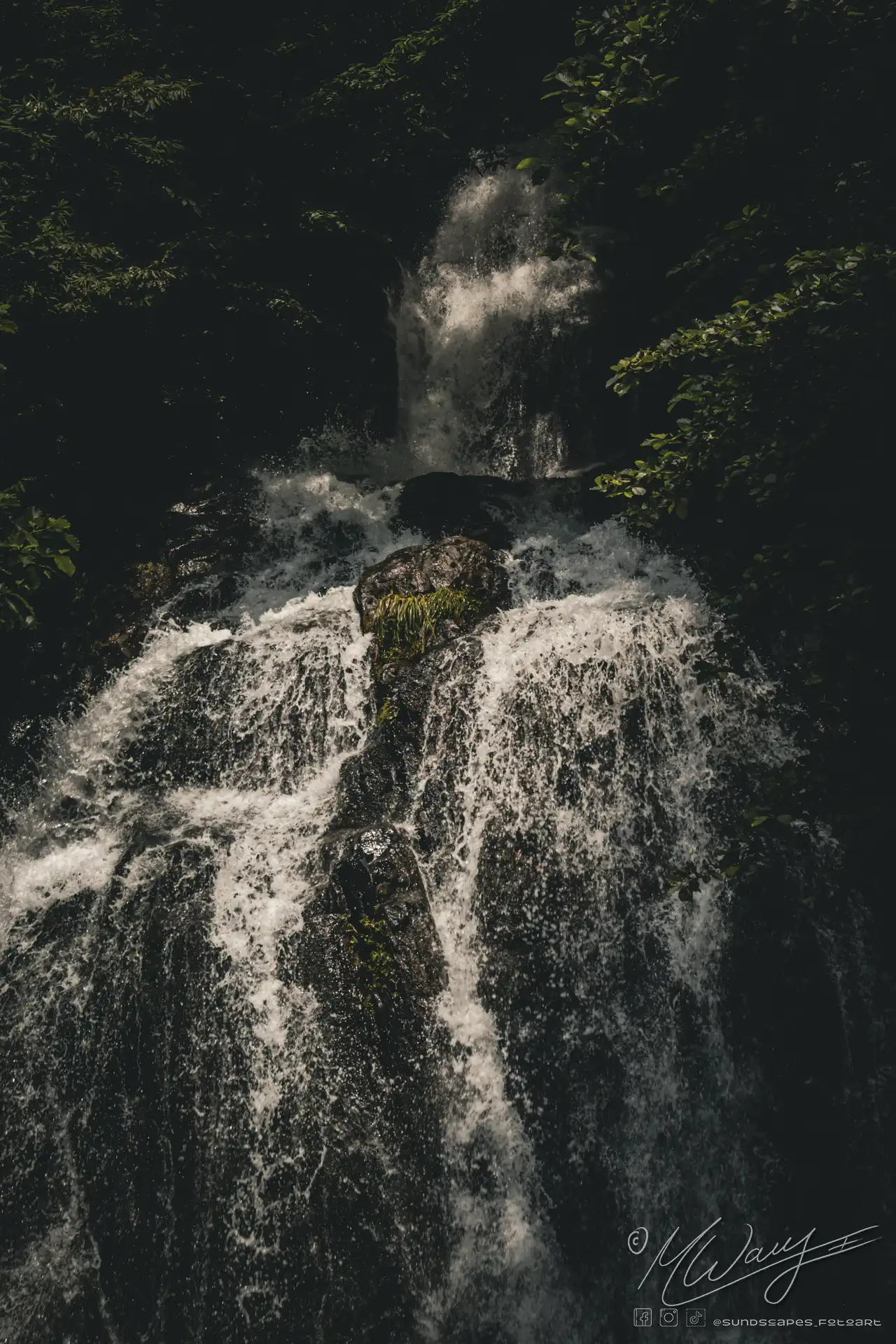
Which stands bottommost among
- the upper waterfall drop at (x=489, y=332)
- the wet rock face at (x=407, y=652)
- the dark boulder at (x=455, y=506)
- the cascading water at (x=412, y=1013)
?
the cascading water at (x=412, y=1013)

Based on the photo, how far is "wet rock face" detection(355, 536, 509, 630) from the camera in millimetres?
8102

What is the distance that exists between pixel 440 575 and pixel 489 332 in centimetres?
445

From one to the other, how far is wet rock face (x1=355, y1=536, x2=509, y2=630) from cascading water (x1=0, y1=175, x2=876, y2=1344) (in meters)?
0.65

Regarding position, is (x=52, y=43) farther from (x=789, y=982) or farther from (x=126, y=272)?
(x=789, y=982)

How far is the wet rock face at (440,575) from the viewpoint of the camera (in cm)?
810

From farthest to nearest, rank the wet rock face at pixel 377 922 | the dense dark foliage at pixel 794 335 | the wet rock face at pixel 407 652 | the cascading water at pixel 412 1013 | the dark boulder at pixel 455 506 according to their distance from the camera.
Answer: the dark boulder at pixel 455 506 < the wet rock face at pixel 407 652 < the wet rock face at pixel 377 922 < the cascading water at pixel 412 1013 < the dense dark foliage at pixel 794 335

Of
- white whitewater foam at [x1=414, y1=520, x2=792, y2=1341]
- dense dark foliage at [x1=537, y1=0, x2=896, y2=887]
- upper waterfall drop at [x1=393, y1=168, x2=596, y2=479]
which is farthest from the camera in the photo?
upper waterfall drop at [x1=393, y1=168, x2=596, y2=479]

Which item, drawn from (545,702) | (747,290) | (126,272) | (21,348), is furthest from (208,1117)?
(126,272)

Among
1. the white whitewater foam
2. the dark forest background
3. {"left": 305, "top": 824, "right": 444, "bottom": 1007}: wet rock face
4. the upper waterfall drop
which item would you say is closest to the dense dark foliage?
the dark forest background

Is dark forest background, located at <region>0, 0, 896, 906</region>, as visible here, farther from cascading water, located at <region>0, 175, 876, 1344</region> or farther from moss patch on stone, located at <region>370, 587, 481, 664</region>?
moss patch on stone, located at <region>370, 587, 481, 664</region>

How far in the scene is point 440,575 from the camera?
820 cm

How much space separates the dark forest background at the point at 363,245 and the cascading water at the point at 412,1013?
1225 mm

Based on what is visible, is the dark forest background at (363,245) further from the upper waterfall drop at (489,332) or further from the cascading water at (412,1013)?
the cascading water at (412,1013)

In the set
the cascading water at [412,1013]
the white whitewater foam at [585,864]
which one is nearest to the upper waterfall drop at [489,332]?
the white whitewater foam at [585,864]
